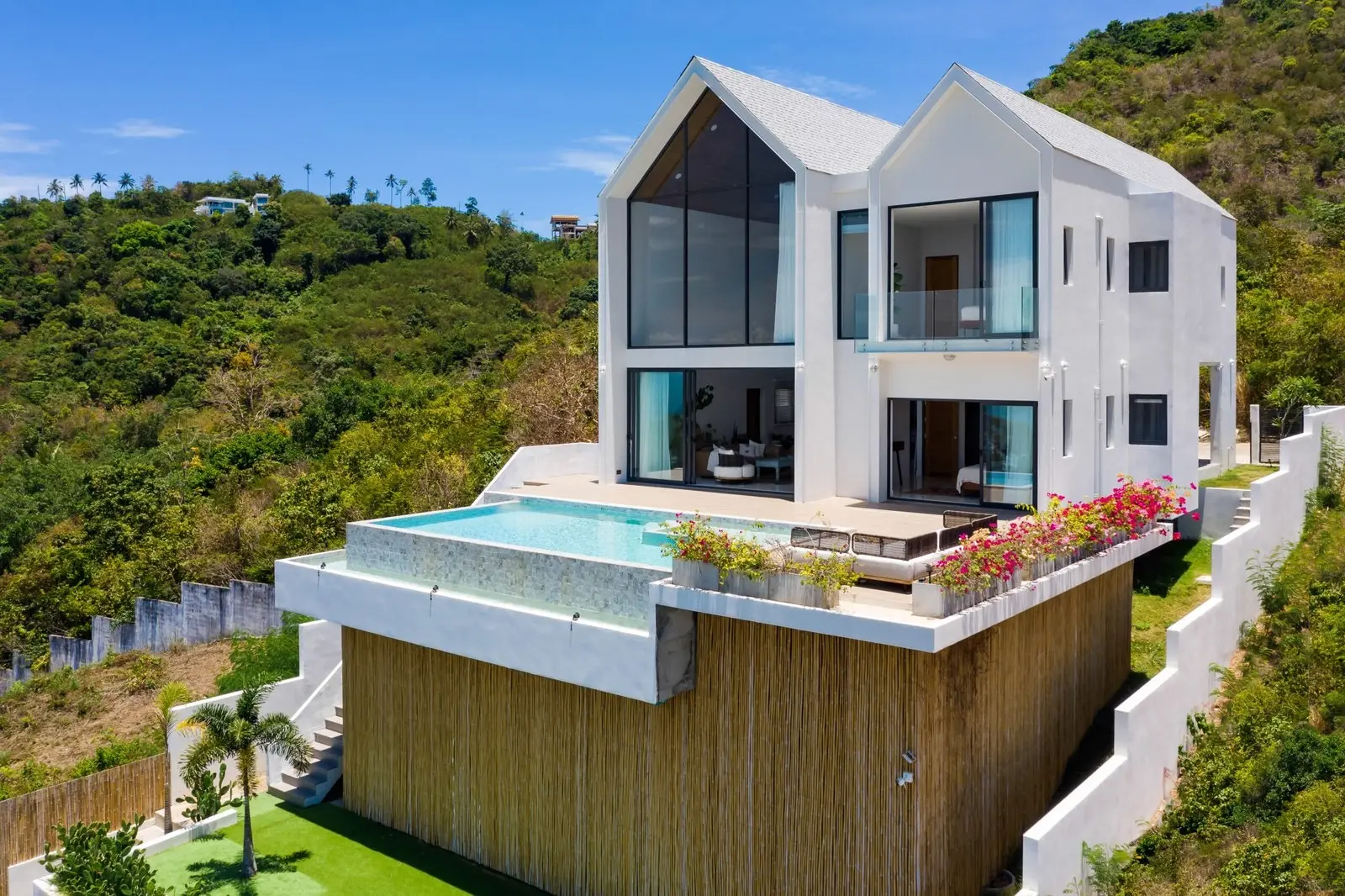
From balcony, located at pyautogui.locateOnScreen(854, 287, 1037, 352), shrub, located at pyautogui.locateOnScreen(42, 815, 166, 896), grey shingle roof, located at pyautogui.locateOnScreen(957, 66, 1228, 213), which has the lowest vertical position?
shrub, located at pyautogui.locateOnScreen(42, 815, 166, 896)

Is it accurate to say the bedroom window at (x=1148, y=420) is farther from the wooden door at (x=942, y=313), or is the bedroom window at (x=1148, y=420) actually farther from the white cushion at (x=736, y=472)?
the white cushion at (x=736, y=472)

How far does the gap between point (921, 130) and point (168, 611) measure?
66.8ft

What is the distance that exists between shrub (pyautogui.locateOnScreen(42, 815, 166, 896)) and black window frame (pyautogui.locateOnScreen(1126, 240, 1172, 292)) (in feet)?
58.3

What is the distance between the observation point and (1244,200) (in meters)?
38.1

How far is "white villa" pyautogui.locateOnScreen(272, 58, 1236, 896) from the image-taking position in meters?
11.2

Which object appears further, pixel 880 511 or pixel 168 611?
pixel 168 611

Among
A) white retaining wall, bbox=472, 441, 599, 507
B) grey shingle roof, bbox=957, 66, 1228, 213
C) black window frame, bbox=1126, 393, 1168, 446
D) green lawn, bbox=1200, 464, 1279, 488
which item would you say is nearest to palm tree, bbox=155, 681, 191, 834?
white retaining wall, bbox=472, 441, 599, 507

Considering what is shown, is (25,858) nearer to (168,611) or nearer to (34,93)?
(168,611)

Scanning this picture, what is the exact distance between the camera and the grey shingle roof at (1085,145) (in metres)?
16.7

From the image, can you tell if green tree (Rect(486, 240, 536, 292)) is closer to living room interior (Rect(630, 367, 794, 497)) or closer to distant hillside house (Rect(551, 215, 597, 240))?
distant hillside house (Rect(551, 215, 597, 240))

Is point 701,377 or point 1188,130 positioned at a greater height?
point 1188,130

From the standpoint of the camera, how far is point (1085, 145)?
64.4 ft

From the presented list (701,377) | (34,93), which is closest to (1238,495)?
(701,377)

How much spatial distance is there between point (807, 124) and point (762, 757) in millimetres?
13136
